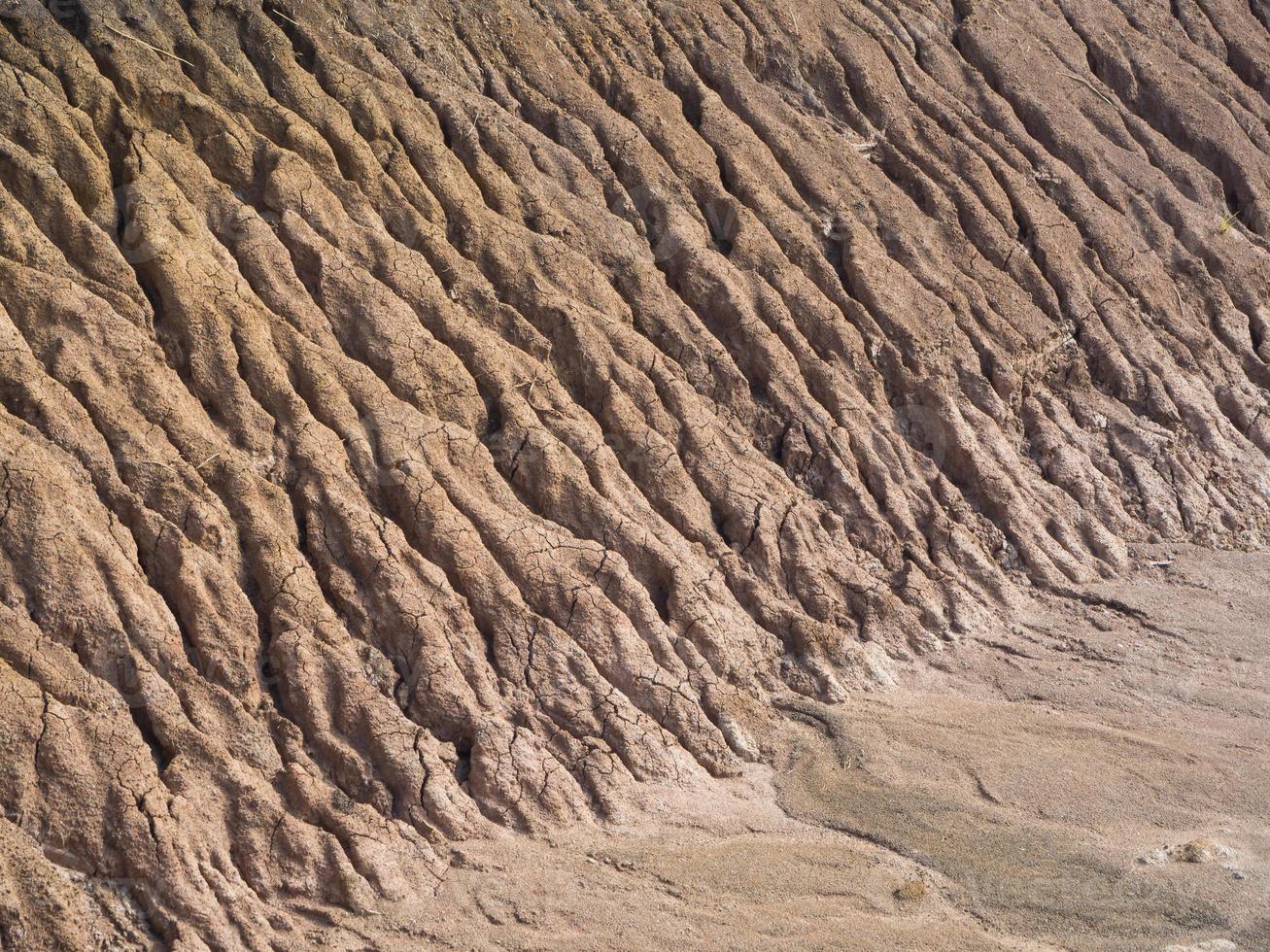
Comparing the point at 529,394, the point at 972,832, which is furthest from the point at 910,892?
the point at 529,394

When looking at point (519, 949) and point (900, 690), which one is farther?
point (900, 690)

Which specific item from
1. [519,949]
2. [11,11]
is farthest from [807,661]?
[11,11]

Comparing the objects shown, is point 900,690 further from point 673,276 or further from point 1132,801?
point 673,276

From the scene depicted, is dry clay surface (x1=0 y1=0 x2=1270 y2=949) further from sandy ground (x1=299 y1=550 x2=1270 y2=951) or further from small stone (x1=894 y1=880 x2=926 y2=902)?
small stone (x1=894 y1=880 x2=926 y2=902)

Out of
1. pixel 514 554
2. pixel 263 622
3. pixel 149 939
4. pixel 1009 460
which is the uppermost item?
pixel 1009 460

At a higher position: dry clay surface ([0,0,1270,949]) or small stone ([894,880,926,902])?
dry clay surface ([0,0,1270,949])

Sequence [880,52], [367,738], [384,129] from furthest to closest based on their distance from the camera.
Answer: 1. [880,52]
2. [384,129]
3. [367,738]

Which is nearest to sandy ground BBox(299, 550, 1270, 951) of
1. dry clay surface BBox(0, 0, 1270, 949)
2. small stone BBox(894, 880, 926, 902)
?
small stone BBox(894, 880, 926, 902)
